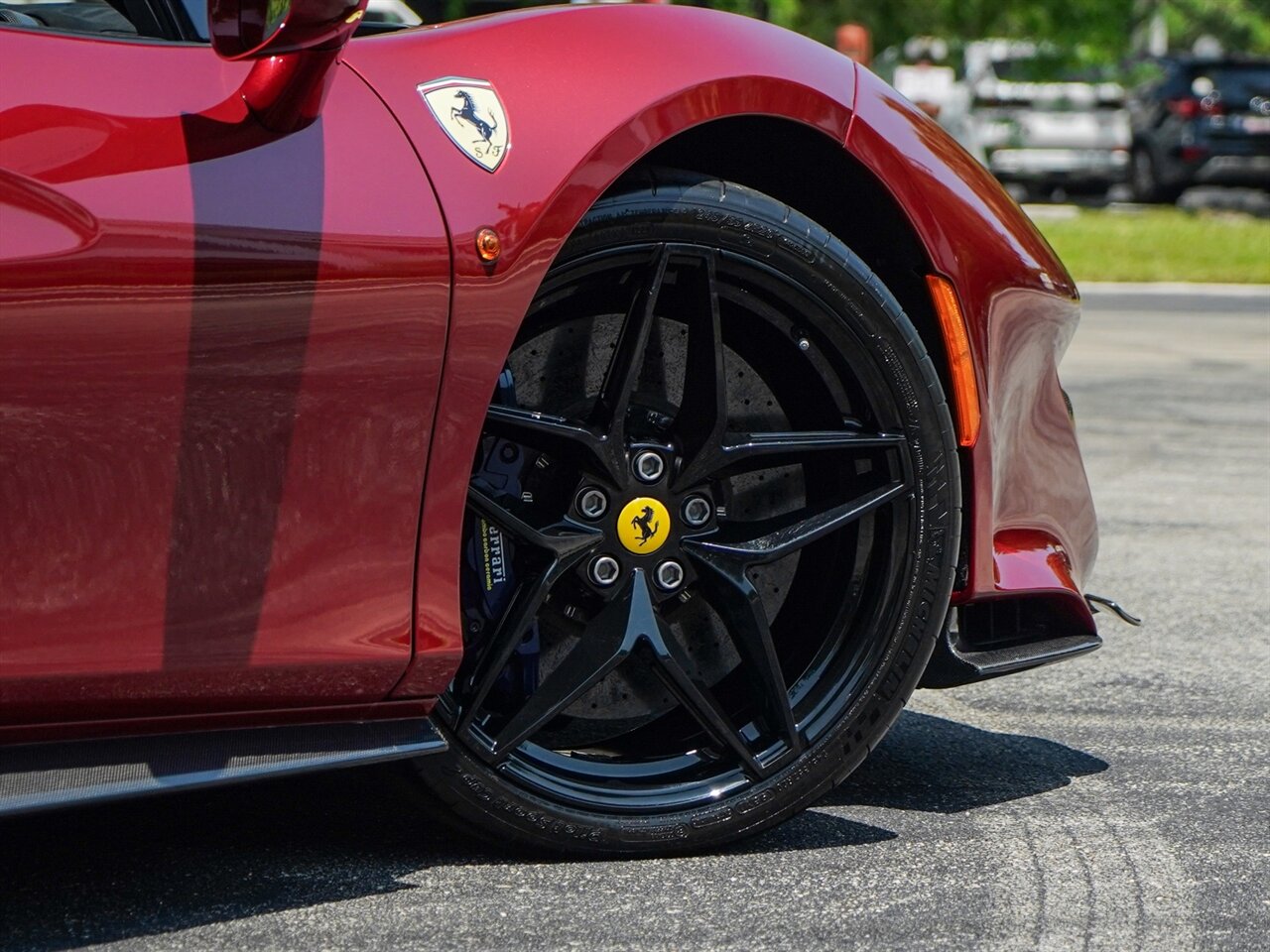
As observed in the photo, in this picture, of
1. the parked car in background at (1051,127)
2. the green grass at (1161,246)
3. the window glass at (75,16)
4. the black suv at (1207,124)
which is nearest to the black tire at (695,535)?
the window glass at (75,16)

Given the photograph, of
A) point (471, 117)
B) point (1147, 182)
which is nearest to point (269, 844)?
point (471, 117)


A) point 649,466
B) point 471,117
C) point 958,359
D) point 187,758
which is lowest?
point 187,758

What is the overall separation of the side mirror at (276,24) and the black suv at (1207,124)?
65.1ft

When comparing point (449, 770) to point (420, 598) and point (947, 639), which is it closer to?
point (420, 598)

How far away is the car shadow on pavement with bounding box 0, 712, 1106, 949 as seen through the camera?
8.08 ft

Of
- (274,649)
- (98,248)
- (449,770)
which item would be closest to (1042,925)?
(449,770)

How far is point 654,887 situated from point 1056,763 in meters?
0.97

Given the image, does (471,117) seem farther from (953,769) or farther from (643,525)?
(953,769)

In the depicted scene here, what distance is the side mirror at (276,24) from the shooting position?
6.68 ft

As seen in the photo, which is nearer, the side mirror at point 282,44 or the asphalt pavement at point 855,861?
the side mirror at point 282,44

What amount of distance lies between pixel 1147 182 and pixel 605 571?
2005 centimetres

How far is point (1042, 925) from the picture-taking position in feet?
8.09

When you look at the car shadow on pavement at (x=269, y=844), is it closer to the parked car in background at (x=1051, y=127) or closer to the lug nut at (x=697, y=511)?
the lug nut at (x=697, y=511)

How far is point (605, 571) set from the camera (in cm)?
258
